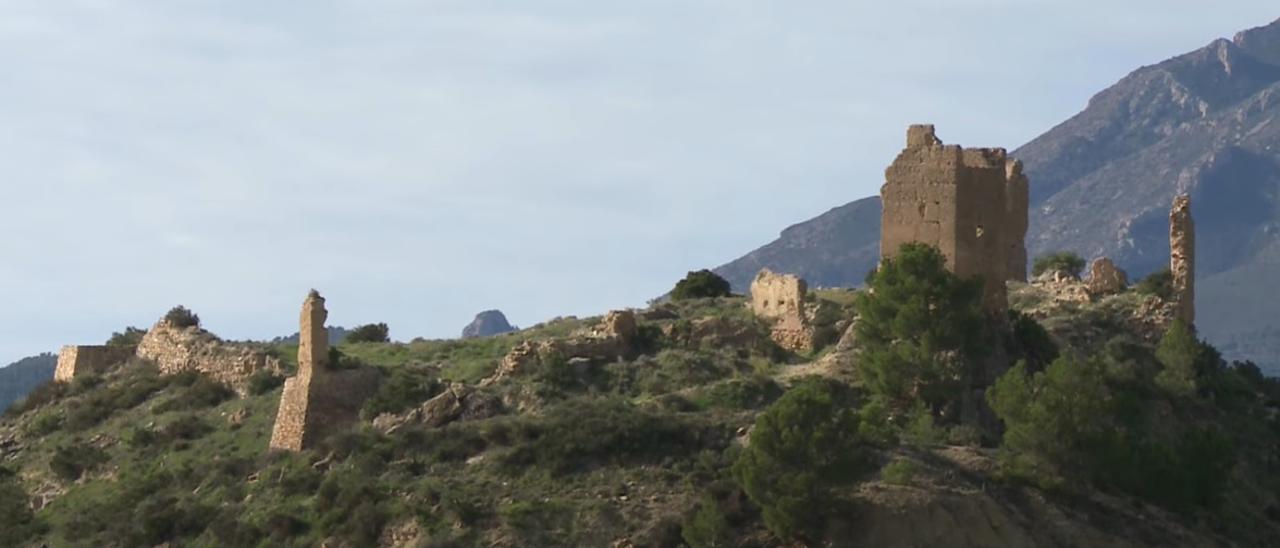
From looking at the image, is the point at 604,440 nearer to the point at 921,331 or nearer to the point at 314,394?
the point at 314,394

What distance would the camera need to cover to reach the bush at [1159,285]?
61.1 meters

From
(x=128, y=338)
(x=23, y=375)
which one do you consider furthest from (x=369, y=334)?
(x=23, y=375)

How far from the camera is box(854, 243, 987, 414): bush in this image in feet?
178

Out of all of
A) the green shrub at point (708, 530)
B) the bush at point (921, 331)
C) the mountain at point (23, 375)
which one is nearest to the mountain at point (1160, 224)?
the mountain at point (23, 375)

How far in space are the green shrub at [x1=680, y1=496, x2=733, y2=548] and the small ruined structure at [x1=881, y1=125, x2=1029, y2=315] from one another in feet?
38.8

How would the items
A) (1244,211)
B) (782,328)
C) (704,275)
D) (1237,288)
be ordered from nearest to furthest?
(782,328), (704,275), (1237,288), (1244,211)

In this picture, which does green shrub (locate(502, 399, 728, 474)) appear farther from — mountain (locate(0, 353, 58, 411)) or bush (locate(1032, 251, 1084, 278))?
mountain (locate(0, 353, 58, 411))

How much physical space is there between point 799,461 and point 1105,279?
1752 centimetres

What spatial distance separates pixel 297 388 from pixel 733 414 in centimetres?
889

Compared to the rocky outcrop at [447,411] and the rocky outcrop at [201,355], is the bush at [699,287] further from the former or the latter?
the rocky outcrop at [447,411]

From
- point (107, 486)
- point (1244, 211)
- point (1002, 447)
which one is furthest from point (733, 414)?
point (1244, 211)

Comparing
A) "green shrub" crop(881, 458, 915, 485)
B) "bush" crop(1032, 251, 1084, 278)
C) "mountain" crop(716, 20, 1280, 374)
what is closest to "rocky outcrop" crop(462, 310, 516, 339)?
"mountain" crop(716, 20, 1280, 374)

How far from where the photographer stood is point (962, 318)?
2160 inches

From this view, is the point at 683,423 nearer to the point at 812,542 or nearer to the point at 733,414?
the point at 733,414
